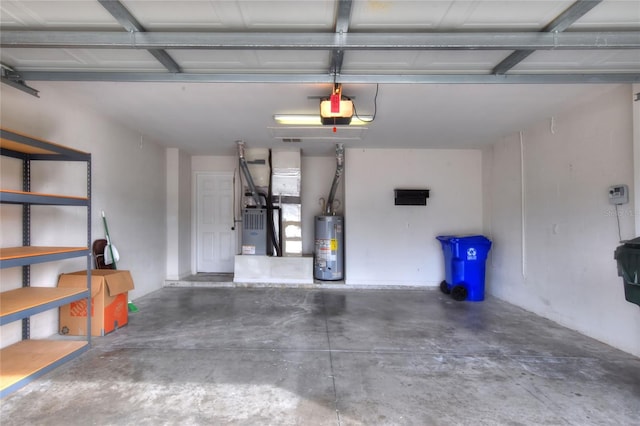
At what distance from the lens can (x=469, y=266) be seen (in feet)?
14.8

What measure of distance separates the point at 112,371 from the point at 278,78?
265cm

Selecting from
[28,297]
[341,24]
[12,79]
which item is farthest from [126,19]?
[28,297]

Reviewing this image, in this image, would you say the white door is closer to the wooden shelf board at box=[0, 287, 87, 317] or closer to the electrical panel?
the wooden shelf board at box=[0, 287, 87, 317]

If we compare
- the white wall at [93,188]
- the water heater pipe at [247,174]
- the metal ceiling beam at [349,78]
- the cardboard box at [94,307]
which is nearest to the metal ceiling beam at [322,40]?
the metal ceiling beam at [349,78]

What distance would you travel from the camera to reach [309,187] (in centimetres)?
601

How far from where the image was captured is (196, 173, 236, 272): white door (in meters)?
6.04

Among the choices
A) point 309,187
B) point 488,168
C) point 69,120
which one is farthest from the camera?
point 309,187

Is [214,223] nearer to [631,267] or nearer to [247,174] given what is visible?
[247,174]

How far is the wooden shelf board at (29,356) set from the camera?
2111 mm

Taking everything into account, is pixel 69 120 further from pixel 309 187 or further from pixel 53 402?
pixel 309 187

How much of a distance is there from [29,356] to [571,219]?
5.26 meters

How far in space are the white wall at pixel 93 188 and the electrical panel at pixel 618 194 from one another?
17.5 feet

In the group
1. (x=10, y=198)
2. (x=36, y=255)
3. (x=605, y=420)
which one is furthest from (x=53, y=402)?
(x=605, y=420)

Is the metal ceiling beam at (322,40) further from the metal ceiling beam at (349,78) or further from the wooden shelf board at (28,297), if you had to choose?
the wooden shelf board at (28,297)
